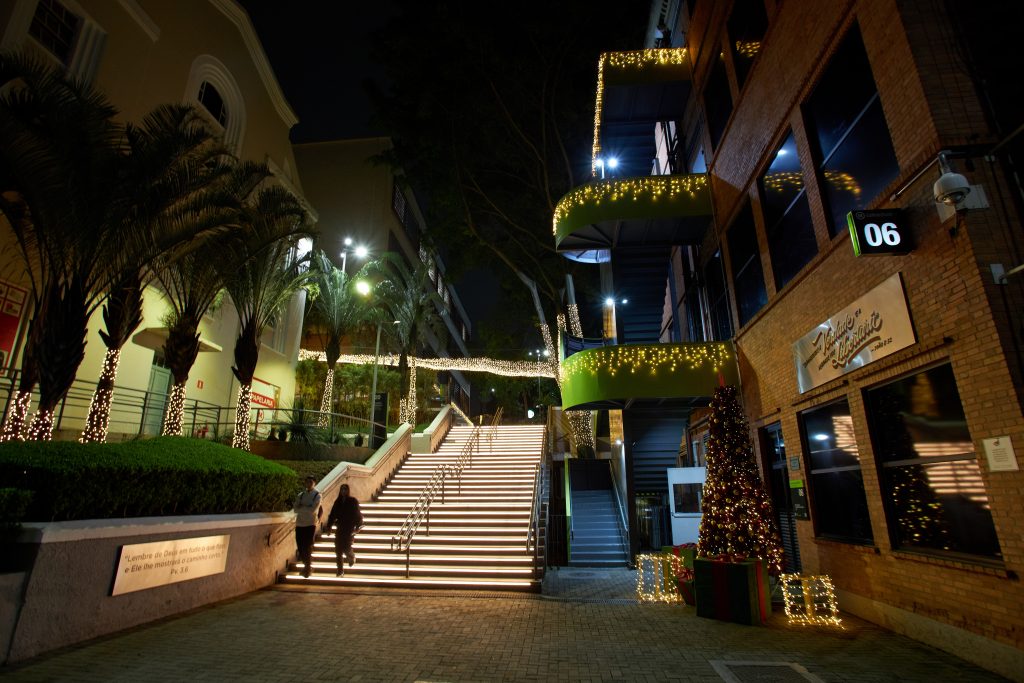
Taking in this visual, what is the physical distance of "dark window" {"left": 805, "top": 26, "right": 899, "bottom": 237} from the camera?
6.88 m

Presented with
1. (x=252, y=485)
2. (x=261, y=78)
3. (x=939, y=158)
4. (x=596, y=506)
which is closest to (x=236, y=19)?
(x=261, y=78)

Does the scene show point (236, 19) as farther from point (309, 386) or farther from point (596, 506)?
point (596, 506)

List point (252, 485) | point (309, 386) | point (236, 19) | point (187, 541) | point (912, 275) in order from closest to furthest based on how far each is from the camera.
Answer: point (912, 275)
point (187, 541)
point (252, 485)
point (236, 19)
point (309, 386)

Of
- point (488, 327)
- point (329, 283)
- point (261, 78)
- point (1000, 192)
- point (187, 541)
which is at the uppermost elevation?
point (261, 78)

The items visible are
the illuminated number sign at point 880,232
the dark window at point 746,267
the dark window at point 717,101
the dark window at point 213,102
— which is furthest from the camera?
the dark window at point 213,102

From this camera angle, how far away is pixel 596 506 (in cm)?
1541

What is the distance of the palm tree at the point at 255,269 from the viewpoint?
13.2 meters

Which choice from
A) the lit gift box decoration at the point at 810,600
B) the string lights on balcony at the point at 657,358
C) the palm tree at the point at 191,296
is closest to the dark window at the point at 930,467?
the lit gift box decoration at the point at 810,600

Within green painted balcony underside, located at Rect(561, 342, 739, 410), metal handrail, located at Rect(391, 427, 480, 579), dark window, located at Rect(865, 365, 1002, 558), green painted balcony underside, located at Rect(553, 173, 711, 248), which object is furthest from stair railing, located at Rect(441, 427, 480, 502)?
dark window, located at Rect(865, 365, 1002, 558)

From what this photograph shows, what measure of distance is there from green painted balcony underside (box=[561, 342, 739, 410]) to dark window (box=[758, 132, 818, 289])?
260cm

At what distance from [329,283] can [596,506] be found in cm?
1463

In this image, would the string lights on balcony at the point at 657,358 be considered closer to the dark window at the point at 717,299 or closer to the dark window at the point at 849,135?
the dark window at the point at 717,299

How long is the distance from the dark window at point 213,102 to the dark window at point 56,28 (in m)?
5.48

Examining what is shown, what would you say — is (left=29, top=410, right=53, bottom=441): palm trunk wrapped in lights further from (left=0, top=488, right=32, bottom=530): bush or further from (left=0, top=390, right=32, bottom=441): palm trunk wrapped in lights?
(left=0, top=488, right=32, bottom=530): bush
